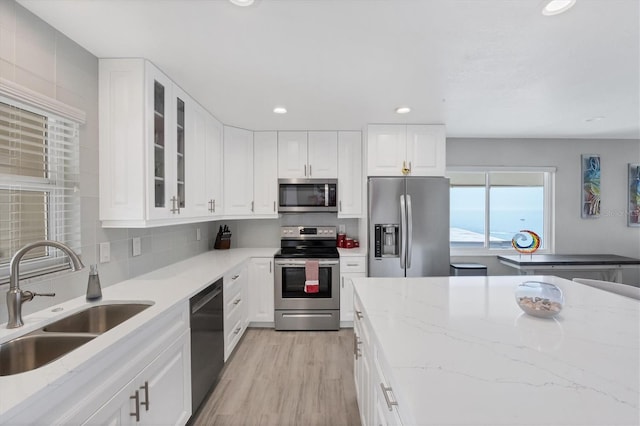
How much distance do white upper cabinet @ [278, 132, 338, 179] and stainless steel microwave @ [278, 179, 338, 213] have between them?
0.10 metres

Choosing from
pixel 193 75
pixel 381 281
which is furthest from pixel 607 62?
pixel 193 75

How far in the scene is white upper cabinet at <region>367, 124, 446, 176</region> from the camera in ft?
10.9

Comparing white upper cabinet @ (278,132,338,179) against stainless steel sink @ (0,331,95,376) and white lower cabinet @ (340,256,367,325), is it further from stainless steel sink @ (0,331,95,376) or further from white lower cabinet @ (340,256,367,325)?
stainless steel sink @ (0,331,95,376)

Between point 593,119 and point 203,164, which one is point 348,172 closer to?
point 203,164

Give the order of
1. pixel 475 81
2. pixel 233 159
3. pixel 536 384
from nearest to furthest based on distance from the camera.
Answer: pixel 536 384, pixel 475 81, pixel 233 159

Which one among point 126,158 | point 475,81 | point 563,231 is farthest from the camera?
point 563,231

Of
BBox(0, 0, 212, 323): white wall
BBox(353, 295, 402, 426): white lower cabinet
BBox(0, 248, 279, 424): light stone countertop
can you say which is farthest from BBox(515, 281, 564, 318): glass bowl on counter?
BBox(0, 0, 212, 323): white wall

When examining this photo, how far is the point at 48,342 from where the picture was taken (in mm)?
1277

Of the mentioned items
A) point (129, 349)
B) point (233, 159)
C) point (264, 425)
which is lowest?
point (264, 425)

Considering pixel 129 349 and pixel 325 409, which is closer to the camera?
pixel 129 349

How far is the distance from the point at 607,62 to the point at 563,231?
9.32ft

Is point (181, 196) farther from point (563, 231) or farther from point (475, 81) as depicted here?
point (563, 231)

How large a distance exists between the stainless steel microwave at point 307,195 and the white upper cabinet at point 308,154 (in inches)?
3.8

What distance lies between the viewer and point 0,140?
1325 millimetres
